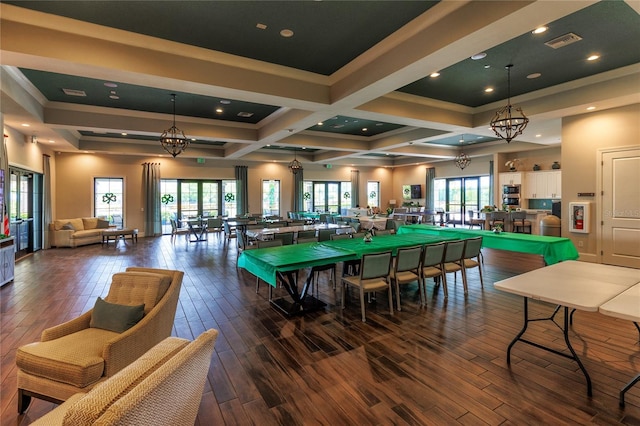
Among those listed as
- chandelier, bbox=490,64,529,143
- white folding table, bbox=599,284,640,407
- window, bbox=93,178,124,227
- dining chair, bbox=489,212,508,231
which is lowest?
white folding table, bbox=599,284,640,407

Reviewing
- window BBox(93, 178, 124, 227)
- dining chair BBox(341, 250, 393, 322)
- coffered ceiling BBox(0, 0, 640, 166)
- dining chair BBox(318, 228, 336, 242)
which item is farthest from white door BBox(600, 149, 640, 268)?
window BBox(93, 178, 124, 227)

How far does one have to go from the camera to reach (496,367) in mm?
2744

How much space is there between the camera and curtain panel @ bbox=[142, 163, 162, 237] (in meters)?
11.9

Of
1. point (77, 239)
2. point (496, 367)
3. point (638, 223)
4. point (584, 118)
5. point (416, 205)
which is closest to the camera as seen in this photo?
point (496, 367)

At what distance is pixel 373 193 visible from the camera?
17.3 metres

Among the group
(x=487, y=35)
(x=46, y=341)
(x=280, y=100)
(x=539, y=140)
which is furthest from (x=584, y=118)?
(x=46, y=341)

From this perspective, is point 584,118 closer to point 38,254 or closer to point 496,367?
point 496,367

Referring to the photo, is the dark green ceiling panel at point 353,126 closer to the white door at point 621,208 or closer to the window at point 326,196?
the white door at point 621,208

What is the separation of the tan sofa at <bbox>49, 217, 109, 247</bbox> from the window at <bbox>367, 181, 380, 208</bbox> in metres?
12.2

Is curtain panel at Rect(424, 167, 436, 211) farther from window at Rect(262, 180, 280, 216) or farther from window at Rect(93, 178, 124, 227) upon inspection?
window at Rect(93, 178, 124, 227)

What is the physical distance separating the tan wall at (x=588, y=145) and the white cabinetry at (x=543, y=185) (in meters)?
4.54

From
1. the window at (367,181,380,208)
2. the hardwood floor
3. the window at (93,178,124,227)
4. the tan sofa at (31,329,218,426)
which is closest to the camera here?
the tan sofa at (31,329,218,426)

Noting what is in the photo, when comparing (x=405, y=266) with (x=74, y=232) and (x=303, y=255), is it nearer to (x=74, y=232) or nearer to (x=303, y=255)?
(x=303, y=255)

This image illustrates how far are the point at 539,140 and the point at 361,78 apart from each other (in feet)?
26.8
